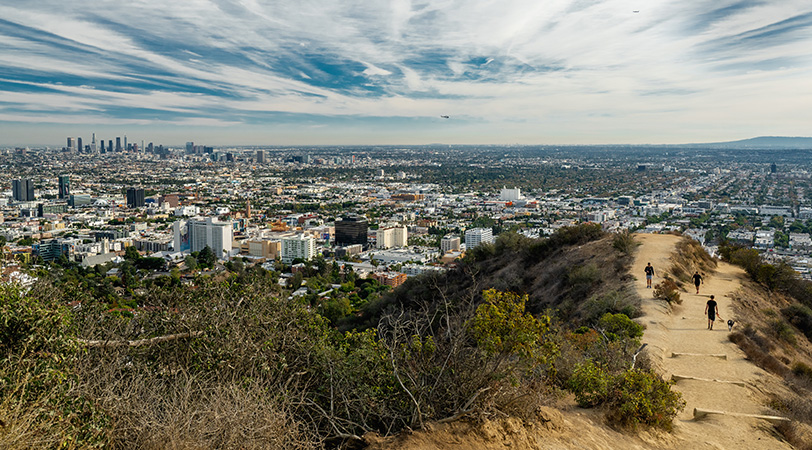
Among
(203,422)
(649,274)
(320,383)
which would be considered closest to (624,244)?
(649,274)

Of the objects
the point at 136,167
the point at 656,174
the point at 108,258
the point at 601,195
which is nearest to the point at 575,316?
the point at 108,258

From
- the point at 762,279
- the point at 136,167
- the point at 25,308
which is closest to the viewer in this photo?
the point at 25,308

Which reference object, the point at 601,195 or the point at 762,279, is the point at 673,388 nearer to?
the point at 762,279

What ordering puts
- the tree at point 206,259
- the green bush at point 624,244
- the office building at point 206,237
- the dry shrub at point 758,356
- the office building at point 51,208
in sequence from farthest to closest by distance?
the office building at point 51,208, the office building at point 206,237, the tree at point 206,259, the green bush at point 624,244, the dry shrub at point 758,356

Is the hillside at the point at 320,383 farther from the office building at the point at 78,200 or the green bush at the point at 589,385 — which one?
the office building at the point at 78,200

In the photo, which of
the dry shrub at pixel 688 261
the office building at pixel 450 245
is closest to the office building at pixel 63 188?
the office building at pixel 450 245

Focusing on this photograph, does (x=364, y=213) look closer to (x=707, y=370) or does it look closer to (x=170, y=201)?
(x=170, y=201)
